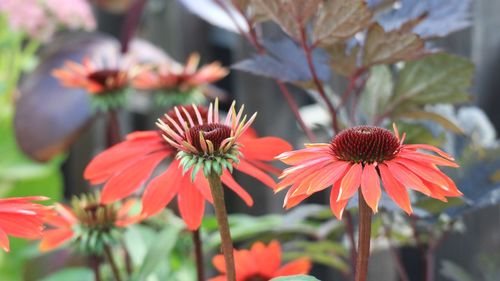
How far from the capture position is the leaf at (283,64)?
51 cm

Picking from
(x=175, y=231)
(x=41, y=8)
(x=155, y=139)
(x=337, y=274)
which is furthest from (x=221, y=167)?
(x=41, y=8)

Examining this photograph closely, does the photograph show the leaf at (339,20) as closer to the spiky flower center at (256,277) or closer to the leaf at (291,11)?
the leaf at (291,11)

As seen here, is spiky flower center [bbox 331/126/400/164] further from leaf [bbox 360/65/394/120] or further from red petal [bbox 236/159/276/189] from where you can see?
leaf [bbox 360/65/394/120]

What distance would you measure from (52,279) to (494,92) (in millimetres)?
565

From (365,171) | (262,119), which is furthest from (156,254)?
(262,119)

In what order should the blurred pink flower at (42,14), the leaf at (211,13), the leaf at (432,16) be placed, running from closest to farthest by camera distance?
the leaf at (432,16) < the leaf at (211,13) < the blurred pink flower at (42,14)

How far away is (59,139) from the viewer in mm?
1008

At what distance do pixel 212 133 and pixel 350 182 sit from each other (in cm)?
9

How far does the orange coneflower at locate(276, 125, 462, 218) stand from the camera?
331 millimetres

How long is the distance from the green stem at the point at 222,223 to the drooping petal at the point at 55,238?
198 mm

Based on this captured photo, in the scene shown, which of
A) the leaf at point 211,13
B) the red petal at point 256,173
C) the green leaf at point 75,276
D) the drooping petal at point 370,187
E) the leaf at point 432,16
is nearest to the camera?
the drooping petal at point 370,187

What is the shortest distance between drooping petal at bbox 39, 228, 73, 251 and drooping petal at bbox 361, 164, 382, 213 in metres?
0.27

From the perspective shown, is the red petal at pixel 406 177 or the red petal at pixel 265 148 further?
the red petal at pixel 265 148

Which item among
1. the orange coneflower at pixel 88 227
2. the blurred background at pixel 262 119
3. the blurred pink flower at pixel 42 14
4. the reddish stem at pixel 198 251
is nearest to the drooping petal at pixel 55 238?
the orange coneflower at pixel 88 227
